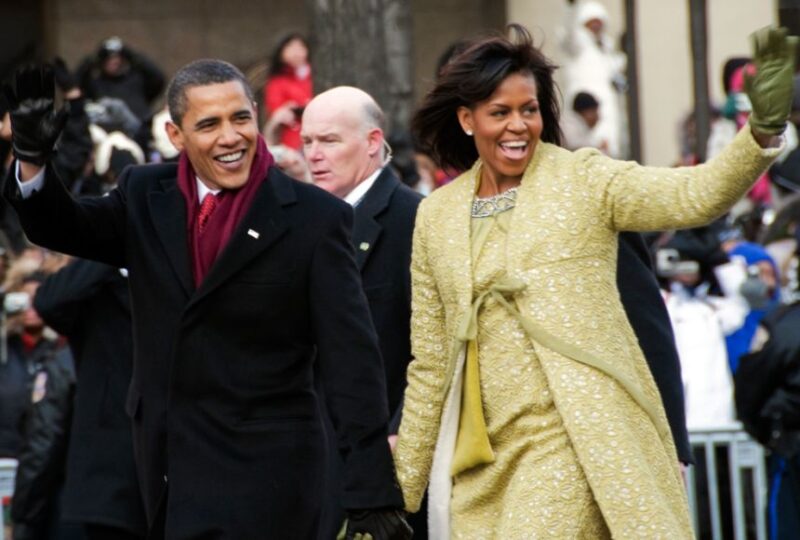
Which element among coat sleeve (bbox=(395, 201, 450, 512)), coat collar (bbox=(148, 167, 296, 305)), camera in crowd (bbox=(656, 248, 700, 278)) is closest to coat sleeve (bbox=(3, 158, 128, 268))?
coat collar (bbox=(148, 167, 296, 305))

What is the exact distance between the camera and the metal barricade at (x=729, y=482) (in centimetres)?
934

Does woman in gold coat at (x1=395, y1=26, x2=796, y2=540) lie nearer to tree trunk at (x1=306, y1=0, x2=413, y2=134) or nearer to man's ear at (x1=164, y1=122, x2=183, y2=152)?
man's ear at (x1=164, y1=122, x2=183, y2=152)

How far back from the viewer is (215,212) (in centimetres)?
584

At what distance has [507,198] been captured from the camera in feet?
20.1

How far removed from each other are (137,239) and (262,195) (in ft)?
1.24

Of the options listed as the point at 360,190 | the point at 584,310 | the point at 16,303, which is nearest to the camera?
the point at 584,310

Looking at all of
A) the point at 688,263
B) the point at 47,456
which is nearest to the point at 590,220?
the point at 47,456

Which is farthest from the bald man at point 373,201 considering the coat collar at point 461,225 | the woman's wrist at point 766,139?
the woman's wrist at point 766,139

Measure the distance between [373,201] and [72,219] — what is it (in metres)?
1.65

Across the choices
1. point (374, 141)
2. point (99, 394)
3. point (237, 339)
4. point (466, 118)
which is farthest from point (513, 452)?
point (99, 394)

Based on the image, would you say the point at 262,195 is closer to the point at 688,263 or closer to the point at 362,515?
the point at 362,515

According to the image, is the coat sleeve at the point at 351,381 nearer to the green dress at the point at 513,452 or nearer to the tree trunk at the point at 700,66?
the green dress at the point at 513,452

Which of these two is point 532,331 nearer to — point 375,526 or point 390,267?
Answer: point 375,526

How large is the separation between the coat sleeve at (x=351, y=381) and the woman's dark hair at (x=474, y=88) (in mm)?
734
